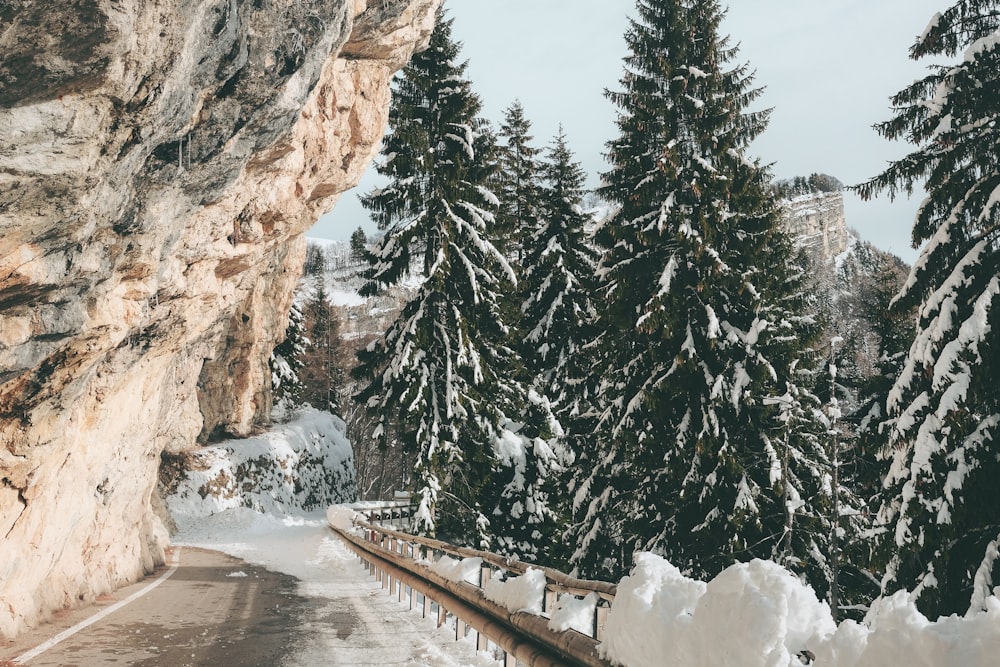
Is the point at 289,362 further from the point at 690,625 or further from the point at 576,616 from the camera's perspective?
the point at 690,625

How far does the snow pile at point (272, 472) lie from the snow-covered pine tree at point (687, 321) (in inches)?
1024

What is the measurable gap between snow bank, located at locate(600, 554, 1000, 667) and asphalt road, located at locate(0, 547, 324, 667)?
201 inches

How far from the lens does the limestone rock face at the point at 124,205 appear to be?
7.07 meters

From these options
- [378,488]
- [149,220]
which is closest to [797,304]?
[149,220]

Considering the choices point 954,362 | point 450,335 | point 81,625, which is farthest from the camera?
point 450,335

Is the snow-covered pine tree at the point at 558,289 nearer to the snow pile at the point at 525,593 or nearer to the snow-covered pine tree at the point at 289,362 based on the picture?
the snow pile at the point at 525,593

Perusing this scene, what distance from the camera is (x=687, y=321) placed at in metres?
15.2

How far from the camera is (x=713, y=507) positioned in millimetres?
14383

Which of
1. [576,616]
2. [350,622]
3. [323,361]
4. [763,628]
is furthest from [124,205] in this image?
[323,361]

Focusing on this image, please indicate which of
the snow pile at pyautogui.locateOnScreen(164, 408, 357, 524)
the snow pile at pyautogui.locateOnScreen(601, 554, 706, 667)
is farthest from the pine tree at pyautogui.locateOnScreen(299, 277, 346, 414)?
the snow pile at pyautogui.locateOnScreen(601, 554, 706, 667)

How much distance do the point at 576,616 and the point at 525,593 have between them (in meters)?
1.21

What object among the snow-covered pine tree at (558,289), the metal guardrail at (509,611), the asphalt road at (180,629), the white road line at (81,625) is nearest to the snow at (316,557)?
the asphalt road at (180,629)

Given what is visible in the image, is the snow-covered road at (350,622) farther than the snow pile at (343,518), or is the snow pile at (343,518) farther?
the snow pile at (343,518)

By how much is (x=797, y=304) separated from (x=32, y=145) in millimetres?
17209
